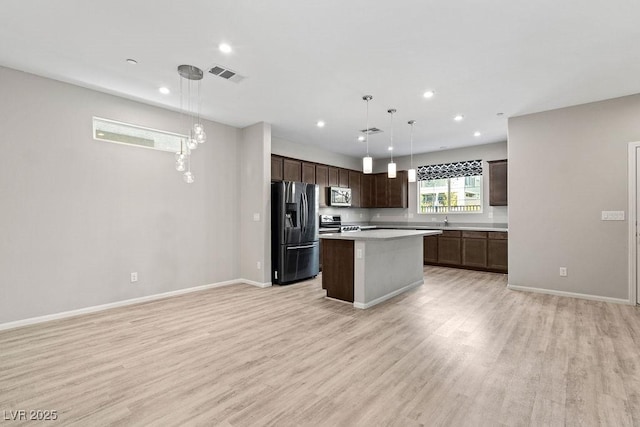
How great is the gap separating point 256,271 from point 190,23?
382 centimetres

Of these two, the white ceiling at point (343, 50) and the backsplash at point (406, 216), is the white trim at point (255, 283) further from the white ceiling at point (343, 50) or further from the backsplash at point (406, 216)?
the white ceiling at point (343, 50)

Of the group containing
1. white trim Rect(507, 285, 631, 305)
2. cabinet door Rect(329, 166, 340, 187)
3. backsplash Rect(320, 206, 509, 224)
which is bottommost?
white trim Rect(507, 285, 631, 305)

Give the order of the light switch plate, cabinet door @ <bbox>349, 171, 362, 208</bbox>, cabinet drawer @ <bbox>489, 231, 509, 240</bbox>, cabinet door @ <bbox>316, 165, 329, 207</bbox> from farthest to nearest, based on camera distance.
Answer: cabinet door @ <bbox>349, 171, 362, 208</bbox> → cabinet door @ <bbox>316, 165, 329, 207</bbox> → cabinet drawer @ <bbox>489, 231, 509, 240</bbox> → the light switch plate

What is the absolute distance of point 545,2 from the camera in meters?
2.21

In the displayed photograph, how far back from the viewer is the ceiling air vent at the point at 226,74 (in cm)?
326

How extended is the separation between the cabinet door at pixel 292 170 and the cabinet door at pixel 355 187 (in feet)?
6.66

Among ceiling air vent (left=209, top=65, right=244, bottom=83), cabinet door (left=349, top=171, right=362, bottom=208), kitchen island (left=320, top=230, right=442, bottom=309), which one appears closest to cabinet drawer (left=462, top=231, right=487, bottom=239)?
kitchen island (left=320, top=230, right=442, bottom=309)

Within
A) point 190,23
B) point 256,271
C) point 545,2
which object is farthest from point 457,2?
point 256,271

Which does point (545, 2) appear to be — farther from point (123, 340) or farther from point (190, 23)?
point (123, 340)

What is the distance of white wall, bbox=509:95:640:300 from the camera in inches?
161

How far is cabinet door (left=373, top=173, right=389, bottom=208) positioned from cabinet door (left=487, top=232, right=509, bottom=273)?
2748 mm

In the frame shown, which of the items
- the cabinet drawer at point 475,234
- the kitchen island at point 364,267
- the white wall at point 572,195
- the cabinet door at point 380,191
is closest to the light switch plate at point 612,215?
the white wall at point 572,195

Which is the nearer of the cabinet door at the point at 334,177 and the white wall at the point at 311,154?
the white wall at the point at 311,154

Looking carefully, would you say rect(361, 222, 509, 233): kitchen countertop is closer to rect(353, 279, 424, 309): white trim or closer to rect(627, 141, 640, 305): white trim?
rect(627, 141, 640, 305): white trim
